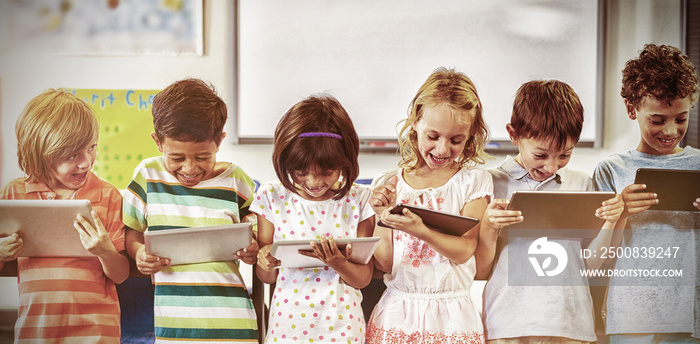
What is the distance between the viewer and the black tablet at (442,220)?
150 centimetres

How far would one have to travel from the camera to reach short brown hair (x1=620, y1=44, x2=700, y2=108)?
1.81 m

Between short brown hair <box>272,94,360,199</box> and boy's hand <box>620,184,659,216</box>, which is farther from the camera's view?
boy's hand <box>620,184,659,216</box>

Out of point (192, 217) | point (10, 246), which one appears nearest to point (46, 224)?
point (10, 246)

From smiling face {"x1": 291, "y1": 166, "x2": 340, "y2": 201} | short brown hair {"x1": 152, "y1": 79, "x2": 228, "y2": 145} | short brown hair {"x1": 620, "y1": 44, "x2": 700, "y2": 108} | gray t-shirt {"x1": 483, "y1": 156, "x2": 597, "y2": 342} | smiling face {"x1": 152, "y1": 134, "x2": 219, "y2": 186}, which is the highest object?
short brown hair {"x1": 620, "y1": 44, "x2": 700, "y2": 108}

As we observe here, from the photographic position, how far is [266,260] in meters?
1.61

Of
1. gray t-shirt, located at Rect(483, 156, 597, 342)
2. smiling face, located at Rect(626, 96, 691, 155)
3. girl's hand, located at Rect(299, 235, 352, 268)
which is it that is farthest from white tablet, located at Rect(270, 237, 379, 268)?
smiling face, located at Rect(626, 96, 691, 155)

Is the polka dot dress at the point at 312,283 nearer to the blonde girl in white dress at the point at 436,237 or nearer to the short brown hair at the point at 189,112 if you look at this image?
the blonde girl in white dress at the point at 436,237

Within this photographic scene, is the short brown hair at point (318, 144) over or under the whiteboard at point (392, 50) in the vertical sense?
under

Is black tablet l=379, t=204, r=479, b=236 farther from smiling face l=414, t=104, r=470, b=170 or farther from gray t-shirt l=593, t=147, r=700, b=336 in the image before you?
gray t-shirt l=593, t=147, r=700, b=336

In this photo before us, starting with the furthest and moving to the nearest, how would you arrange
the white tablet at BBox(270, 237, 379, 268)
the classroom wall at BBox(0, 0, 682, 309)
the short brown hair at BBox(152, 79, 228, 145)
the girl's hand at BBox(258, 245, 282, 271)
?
the classroom wall at BBox(0, 0, 682, 309), the short brown hair at BBox(152, 79, 228, 145), the girl's hand at BBox(258, 245, 282, 271), the white tablet at BBox(270, 237, 379, 268)

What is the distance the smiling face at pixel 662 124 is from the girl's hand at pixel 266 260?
1160 millimetres

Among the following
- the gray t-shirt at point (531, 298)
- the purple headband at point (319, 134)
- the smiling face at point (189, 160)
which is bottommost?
the gray t-shirt at point (531, 298)

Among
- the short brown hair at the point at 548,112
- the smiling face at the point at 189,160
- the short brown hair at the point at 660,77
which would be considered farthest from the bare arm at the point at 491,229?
the smiling face at the point at 189,160

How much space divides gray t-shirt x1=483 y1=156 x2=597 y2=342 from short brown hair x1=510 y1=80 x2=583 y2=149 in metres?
0.11
